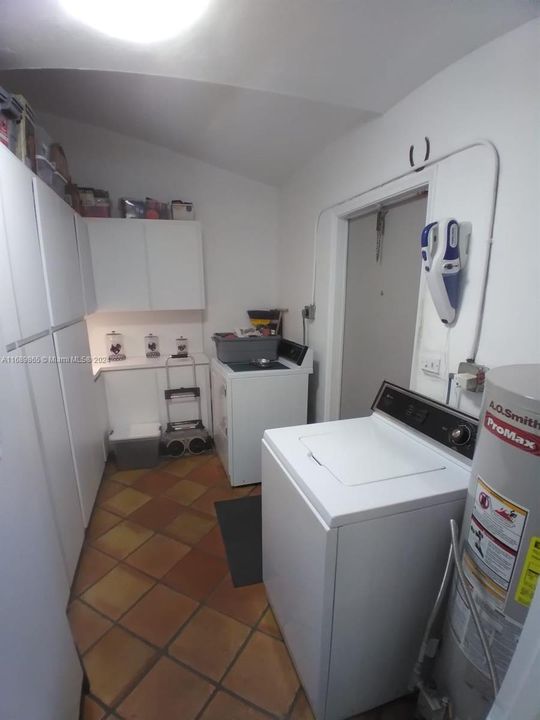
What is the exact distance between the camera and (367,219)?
1.90 meters

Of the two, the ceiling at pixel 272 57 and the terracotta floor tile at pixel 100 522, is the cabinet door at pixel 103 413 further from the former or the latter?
the ceiling at pixel 272 57

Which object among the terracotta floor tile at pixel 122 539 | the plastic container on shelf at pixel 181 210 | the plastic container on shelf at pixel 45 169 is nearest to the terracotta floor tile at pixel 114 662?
the terracotta floor tile at pixel 122 539

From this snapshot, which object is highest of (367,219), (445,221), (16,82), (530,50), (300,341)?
(16,82)

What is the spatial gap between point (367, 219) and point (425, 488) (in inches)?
61.0

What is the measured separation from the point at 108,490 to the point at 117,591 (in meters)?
0.92

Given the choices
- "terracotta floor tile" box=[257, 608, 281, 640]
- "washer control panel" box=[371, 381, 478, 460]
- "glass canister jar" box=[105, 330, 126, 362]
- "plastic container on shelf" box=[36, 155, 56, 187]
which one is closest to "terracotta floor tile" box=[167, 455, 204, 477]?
"glass canister jar" box=[105, 330, 126, 362]

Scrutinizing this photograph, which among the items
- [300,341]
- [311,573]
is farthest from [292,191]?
[311,573]

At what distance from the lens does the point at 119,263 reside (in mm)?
2488

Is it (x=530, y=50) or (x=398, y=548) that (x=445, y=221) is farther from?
(x=398, y=548)

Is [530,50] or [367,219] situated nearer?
[530,50]

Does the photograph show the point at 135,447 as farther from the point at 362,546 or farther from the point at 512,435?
the point at 512,435

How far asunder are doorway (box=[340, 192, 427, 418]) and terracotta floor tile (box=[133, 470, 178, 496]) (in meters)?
1.43

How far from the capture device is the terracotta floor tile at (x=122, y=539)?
1.80 m

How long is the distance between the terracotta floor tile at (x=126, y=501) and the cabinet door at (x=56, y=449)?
1.24ft
